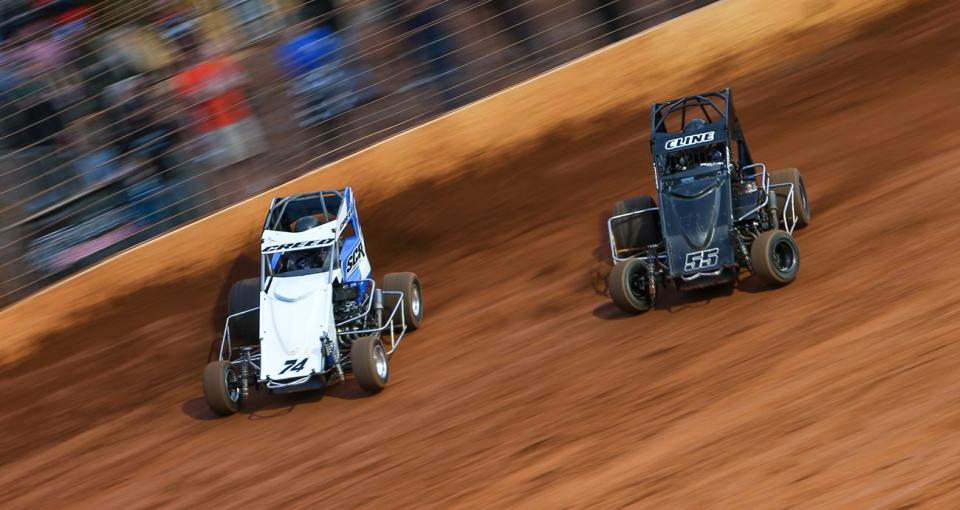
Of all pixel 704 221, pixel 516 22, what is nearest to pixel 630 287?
pixel 704 221

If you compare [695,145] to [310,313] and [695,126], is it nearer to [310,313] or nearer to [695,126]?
[695,126]

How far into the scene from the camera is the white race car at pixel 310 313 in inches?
404

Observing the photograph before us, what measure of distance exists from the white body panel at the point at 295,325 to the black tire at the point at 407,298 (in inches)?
32.7

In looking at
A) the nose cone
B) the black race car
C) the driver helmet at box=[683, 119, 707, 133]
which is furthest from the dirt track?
the driver helmet at box=[683, 119, 707, 133]

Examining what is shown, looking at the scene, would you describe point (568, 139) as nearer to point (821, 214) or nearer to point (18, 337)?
point (821, 214)

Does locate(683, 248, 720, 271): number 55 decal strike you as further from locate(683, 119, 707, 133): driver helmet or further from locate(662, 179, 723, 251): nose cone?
locate(683, 119, 707, 133): driver helmet

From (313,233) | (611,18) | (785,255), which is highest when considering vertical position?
(611,18)

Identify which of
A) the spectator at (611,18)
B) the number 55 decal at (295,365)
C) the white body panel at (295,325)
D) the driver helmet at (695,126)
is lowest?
the number 55 decal at (295,365)

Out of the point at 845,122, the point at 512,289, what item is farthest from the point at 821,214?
the point at 512,289

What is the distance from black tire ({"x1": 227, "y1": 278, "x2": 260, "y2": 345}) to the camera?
11.7m

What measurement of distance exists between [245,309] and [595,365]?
409 centimetres

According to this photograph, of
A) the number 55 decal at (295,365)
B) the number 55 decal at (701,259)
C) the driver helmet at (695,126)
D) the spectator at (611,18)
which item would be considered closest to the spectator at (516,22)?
the spectator at (611,18)

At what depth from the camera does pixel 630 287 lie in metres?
10.2

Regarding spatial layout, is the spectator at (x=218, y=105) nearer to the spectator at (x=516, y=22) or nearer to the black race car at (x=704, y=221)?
the spectator at (x=516, y=22)
